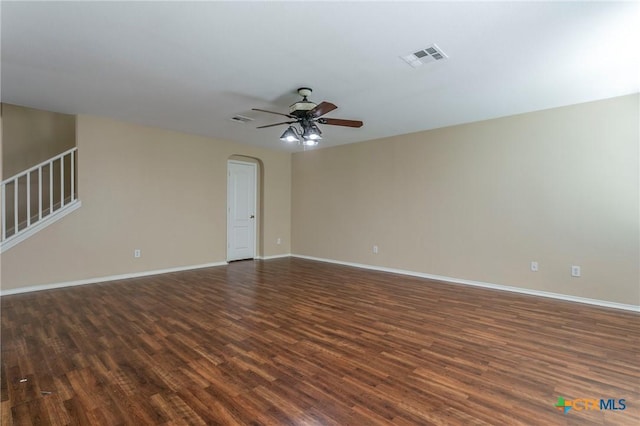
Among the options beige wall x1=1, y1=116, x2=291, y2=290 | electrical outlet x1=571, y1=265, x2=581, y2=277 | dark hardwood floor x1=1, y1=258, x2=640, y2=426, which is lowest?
dark hardwood floor x1=1, y1=258, x2=640, y2=426

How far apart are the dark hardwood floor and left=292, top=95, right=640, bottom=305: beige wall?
0.65 meters

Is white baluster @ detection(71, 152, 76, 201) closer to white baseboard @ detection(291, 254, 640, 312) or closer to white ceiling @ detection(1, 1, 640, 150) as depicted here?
white ceiling @ detection(1, 1, 640, 150)

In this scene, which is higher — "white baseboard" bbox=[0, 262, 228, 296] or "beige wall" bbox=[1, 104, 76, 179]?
"beige wall" bbox=[1, 104, 76, 179]

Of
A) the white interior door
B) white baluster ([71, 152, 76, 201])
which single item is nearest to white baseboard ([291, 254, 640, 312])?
the white interior door

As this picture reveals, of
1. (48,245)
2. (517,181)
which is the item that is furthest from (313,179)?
(48,245)

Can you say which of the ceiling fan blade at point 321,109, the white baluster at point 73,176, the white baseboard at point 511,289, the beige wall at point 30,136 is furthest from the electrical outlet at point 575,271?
the beige wall at point 30,136

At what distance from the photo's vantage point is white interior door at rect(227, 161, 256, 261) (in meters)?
6.70

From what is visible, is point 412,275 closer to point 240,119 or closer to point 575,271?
point 575,271

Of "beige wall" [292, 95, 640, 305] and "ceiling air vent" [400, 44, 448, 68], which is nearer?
"ceiling air vent" [400, 44, 448, 68]

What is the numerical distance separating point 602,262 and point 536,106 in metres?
2.19

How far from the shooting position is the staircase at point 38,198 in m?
4.23

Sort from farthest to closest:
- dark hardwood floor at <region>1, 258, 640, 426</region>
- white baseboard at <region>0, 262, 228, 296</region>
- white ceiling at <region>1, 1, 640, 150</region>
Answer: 1. white baseboard at <region>0, 262, 228, 296</region>
2. white ceiling at <region>1, 1, 640, 150</region>
3. dark hardwood floor at <region>1, 258, 640, 426</region>

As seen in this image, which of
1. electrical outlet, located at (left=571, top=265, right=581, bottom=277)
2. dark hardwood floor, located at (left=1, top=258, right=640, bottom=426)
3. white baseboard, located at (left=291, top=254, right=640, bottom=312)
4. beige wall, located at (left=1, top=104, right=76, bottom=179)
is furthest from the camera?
beige wall, located at (left=1, top=104, right=76, bottom=179)

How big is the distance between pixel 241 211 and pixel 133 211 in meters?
2.26
